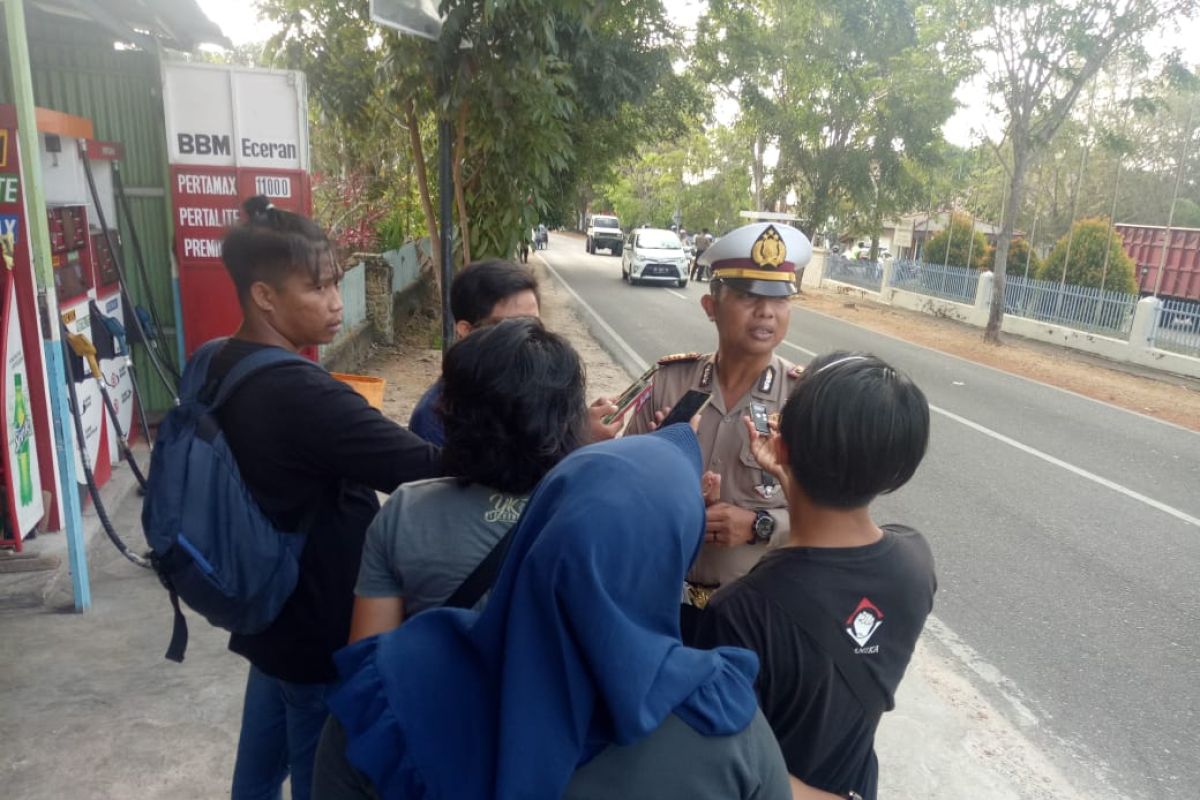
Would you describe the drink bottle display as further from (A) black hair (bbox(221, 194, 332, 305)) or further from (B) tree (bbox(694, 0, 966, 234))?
(B) tree (bbox(694, 0, 966, 234))

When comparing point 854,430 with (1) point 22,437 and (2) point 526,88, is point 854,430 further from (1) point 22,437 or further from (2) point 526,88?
(2) point 526,88

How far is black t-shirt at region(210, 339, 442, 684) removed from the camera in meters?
1.58

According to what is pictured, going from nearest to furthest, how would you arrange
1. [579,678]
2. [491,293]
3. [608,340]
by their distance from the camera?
1. [579,678]
2. [491,293]
3. [608,340]

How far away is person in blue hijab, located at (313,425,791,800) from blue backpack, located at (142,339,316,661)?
0.78 m

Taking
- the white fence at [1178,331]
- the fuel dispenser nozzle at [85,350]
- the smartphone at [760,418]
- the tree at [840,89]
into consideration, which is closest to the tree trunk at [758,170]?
the tree at [840,89]

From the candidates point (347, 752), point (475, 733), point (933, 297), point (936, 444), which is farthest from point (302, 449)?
point (933, 297)

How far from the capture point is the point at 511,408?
48.9 inches

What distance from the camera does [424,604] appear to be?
1.26 metres

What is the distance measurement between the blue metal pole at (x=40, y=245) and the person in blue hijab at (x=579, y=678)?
8.82 ft

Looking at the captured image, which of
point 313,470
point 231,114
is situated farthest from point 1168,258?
point 313,470

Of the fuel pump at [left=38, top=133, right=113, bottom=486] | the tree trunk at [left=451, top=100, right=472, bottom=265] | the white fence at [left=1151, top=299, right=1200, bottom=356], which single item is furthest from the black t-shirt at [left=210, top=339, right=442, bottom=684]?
the white fence at [left=1151, top=299, right=1200, bottom=356]

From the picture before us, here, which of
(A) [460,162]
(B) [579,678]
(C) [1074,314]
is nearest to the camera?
(B) [579,678]

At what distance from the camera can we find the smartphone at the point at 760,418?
84.4 inches

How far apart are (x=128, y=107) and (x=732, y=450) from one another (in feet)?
15.6
